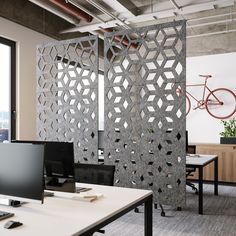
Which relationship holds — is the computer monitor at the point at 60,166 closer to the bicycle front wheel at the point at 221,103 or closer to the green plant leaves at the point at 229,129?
the green plant leaves at the point at 229,129

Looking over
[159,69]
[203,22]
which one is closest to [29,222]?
[159,69]

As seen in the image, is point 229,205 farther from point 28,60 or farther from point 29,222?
point 28,60

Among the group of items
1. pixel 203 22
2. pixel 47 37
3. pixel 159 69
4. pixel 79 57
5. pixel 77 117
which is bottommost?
pixel 77 117


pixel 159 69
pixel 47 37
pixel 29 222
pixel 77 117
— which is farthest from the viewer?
pixel 47 37

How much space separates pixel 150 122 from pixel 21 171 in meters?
2.32

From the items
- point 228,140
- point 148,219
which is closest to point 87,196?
point 148,219

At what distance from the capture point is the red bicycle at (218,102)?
22.2 feet

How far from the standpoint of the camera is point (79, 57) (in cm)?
448

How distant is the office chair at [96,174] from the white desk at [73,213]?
32cm

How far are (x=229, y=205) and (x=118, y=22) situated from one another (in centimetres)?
345

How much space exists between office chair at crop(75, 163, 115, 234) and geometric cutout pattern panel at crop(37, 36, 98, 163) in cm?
140

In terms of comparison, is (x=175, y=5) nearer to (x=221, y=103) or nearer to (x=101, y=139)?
(x=101, y=139)

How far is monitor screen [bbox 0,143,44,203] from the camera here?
1.69m

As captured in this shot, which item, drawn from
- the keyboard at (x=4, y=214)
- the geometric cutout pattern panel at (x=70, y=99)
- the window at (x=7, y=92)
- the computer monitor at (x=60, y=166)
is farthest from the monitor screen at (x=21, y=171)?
the window at (x=7, y=92)
